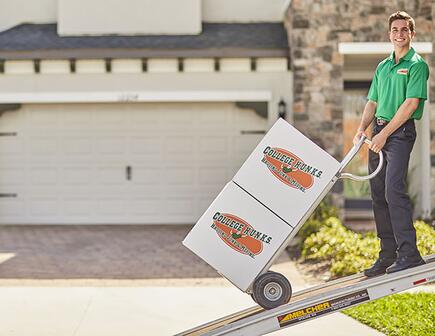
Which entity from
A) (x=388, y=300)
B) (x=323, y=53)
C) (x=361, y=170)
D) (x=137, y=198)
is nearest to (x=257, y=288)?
(x=388, y=300)

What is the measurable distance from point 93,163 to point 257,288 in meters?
9.96

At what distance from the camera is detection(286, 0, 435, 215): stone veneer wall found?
12.9 m

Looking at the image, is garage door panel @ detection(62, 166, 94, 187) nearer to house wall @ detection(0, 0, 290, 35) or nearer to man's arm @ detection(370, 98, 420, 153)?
house wall @ detection(0, 0, 290, 35)

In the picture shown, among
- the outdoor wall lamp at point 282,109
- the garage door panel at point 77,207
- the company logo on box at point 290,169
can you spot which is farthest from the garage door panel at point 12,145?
the company logo on box at point 290,169

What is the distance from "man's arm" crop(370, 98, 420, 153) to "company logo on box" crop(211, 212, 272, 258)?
1009 mm

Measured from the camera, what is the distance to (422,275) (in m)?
4.98

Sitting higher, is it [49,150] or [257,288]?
[257,288]

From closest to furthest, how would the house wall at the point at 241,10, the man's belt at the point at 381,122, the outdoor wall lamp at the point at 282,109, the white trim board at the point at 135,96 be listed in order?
the man's belt at the point at 381,122, the outdoor wall lamp at the point at 282,109, the white trim board at the point at 135,96, the house wall at the point at 241,10

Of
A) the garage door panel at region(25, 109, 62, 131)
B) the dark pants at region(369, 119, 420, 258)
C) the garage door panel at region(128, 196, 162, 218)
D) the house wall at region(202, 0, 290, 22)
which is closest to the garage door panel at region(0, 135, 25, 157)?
the garage door panel at region(25, 109, 62, 131)

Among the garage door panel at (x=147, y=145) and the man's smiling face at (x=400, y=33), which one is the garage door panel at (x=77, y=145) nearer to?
the garage door panel at (x=147, y=145)

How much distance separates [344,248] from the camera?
9.13 meters

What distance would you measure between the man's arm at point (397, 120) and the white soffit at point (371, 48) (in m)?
7.88

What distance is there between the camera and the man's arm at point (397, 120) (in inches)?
200

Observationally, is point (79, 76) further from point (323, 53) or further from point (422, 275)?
point (422, 275)
